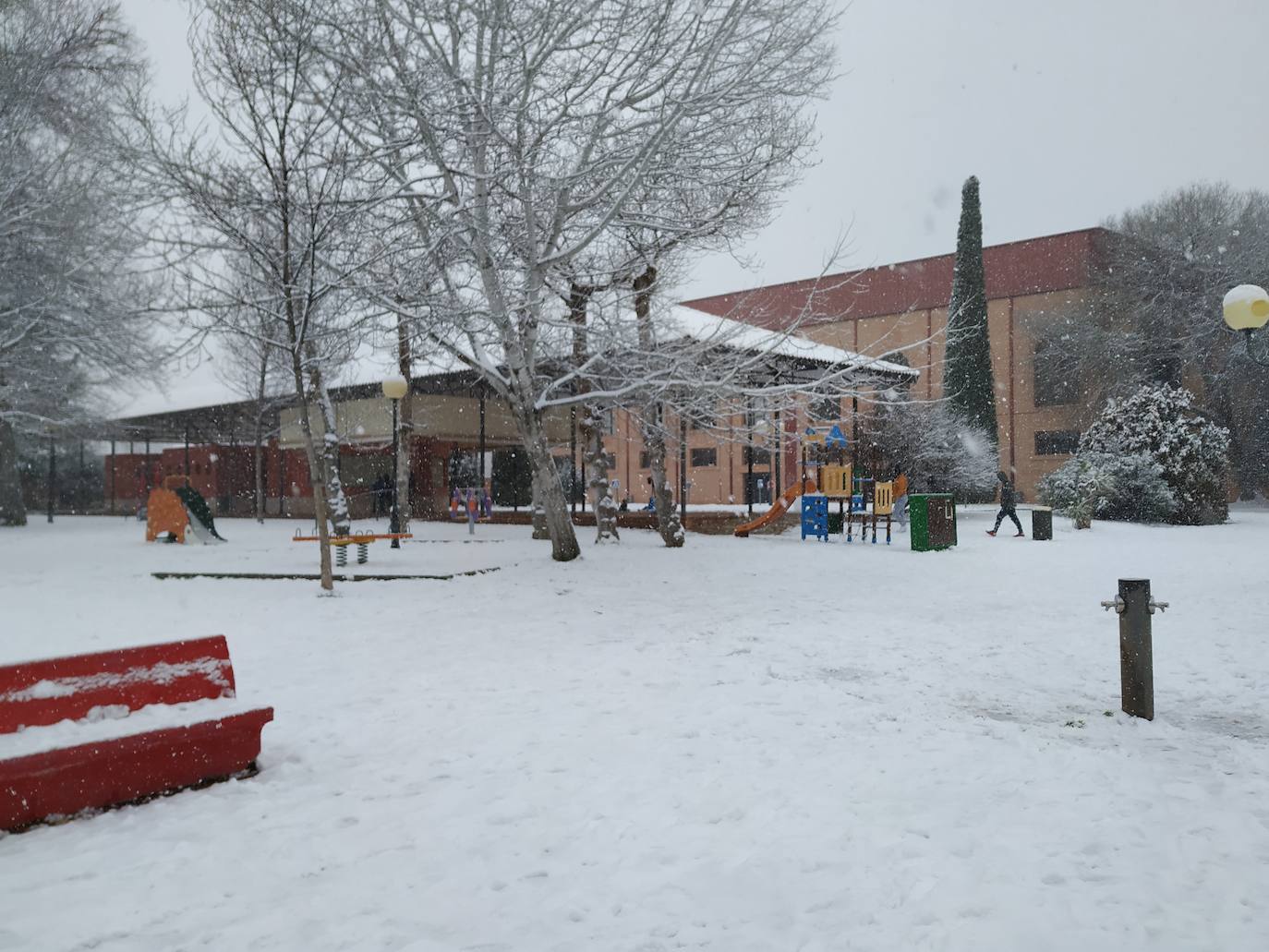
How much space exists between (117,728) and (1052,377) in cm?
4176

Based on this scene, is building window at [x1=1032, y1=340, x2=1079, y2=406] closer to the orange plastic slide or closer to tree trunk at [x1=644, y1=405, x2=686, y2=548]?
the orange plastic slide

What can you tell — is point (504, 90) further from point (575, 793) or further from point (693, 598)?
point (575, 793)

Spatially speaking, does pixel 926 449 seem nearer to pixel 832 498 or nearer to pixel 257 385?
pixel 832 498

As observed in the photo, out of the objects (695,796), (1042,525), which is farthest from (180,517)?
(1042,525)

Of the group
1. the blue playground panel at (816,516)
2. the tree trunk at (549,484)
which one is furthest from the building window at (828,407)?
the tree trunk at (549,484)

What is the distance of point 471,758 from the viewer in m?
5.17

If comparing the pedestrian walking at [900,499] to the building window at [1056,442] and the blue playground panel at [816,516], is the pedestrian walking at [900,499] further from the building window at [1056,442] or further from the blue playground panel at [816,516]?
the building window at [1056,442]

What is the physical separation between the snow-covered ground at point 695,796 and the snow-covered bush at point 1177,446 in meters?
16.9

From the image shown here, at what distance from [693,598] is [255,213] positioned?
25.8 feet

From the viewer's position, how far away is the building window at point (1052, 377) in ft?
129

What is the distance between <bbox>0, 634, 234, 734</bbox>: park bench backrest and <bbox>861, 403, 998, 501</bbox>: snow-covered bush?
2195 centimetres

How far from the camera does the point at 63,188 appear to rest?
17641 mm

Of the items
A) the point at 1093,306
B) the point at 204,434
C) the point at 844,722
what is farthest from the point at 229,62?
the point at 1093,306

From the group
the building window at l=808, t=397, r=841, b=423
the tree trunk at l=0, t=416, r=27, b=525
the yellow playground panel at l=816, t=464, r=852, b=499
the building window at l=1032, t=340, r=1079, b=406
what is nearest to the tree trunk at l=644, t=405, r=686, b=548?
the building window at l=808, t=397, r=841, b=423
